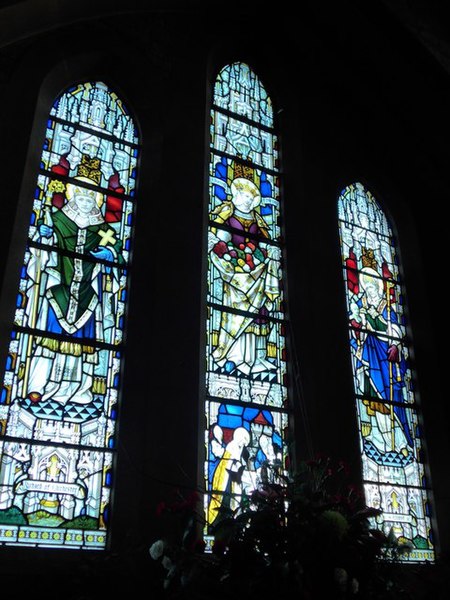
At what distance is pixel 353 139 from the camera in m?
7.45

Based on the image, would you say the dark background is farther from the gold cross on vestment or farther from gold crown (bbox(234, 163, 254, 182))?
gold crown (bbox(234, 163, 254, 182))

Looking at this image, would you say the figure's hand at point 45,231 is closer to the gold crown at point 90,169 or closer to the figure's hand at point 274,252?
the gold crown at point 90,169

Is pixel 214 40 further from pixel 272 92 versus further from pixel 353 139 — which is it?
pixel 353 139

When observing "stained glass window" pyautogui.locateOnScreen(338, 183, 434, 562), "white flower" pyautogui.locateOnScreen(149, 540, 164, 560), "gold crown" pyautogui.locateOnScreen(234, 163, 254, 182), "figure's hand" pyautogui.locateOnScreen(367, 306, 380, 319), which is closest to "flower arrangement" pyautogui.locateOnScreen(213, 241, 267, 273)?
"gold crown" pyautogui.locateOnScreen(234, 163, 254, 182)

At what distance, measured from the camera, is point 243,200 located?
6.37 m

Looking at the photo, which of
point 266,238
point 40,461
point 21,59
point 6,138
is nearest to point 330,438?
point 266,238

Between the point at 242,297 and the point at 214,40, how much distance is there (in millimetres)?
2540

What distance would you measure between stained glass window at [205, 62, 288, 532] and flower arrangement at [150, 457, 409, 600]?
38.3 inches

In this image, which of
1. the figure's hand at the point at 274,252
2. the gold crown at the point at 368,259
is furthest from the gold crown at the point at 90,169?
the gold crown at the point at 368,259

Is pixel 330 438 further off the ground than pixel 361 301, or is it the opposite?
pixel 361 301

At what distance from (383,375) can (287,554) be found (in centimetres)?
333

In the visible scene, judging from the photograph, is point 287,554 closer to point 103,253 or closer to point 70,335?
point 70,335

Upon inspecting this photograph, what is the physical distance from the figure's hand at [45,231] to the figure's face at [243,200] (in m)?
1.75

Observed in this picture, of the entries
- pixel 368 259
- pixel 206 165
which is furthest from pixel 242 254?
pixel 368 259
